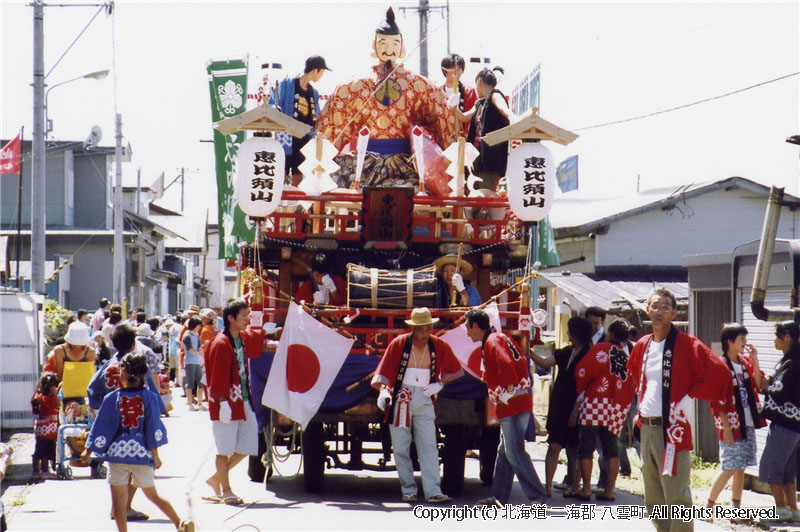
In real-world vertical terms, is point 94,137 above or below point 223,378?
above

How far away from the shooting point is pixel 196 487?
37.0 feet

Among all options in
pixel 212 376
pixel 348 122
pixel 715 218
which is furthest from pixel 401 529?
pixel 715 218

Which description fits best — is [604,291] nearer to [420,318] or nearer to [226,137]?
[226,137]

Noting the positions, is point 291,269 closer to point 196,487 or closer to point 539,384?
point 196,487

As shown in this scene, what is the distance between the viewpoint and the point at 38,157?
18406mm

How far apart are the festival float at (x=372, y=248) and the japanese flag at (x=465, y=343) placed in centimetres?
2

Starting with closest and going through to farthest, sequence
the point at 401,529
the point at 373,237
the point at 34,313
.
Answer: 1. the point at 401,529
2. the point at 373,237
3. the point at 34,313

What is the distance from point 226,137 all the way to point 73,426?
297 inches

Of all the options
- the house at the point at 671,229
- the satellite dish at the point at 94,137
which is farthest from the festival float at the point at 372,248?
the satellite dish at the point at 94,137

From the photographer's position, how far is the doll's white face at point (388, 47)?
1460 cm

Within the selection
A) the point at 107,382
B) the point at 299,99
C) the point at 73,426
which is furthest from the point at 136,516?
the point at 299,99

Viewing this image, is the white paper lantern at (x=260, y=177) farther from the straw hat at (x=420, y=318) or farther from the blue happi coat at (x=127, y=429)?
the blue happi coat at (x=127, y=429)

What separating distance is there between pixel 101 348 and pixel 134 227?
101ft

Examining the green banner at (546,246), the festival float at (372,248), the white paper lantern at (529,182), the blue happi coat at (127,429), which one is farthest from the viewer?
the green banner at (546,246)
